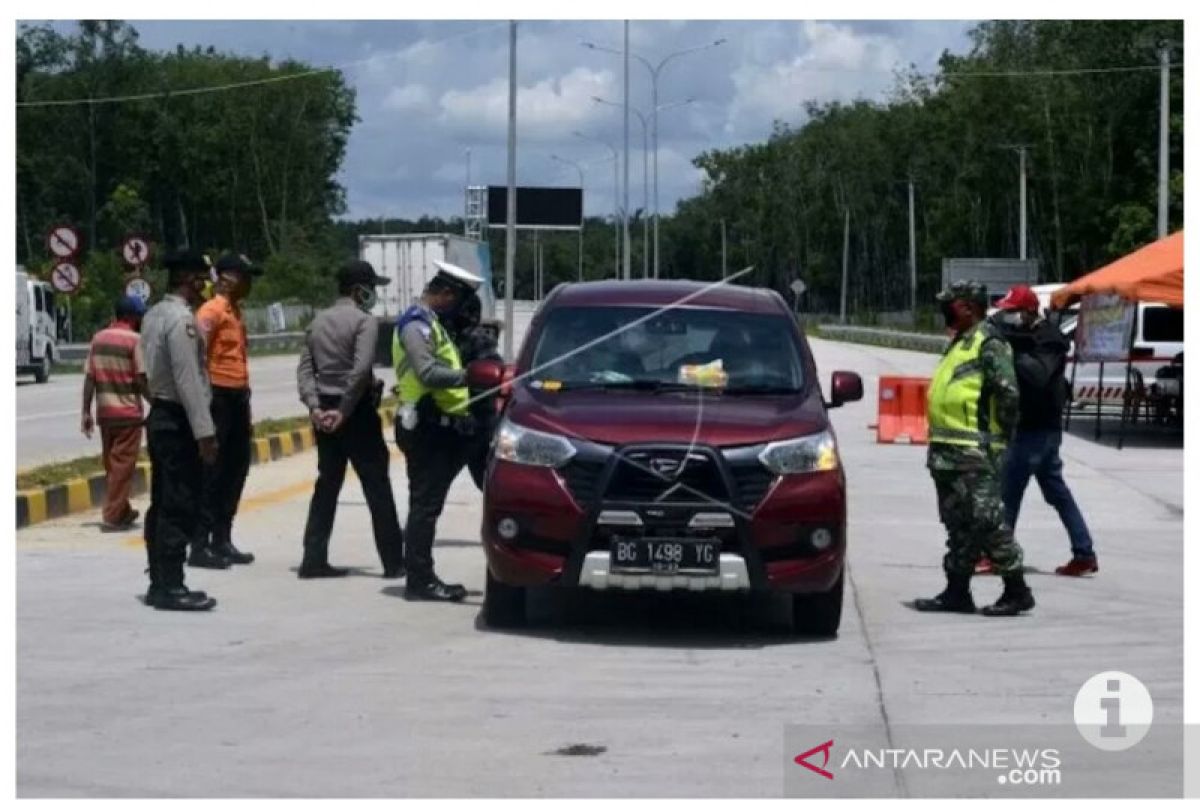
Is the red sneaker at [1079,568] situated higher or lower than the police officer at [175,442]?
lower

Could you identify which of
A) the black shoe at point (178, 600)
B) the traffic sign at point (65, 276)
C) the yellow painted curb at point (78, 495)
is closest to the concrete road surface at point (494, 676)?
the black shoe at point (178, 600)

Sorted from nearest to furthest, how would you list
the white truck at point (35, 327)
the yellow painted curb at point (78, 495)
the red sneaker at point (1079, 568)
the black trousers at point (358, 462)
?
the black trousers at point (358, 462), the red sneaker at point (1079, 568), the yellow painted curb at point (78, 495), the white truck at point (35, 327)

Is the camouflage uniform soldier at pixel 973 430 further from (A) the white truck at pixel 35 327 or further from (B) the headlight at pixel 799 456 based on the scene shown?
(A) the white truck at pixel 35 327

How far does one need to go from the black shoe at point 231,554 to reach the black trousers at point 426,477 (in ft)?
5.84

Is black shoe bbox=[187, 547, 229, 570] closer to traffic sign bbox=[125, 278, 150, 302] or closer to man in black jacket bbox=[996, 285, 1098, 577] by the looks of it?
traffic sign bbox=[125, 278, 150, 302]

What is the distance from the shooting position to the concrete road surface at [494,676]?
24.7 ft

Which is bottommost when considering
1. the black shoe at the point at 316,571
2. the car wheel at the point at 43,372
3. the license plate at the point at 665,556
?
the black shoe at the point at 316,571

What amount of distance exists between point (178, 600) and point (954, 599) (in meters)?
4.12

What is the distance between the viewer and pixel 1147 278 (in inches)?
1004

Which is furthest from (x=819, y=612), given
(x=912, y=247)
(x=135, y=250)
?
(x=912, y=247)

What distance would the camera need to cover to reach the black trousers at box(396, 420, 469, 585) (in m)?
11.7

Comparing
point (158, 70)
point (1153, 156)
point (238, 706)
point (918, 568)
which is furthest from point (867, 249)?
point (238, 706)

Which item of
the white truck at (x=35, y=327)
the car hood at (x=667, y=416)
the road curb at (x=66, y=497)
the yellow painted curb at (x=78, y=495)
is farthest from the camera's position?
the white truck at (x=35, y=327)

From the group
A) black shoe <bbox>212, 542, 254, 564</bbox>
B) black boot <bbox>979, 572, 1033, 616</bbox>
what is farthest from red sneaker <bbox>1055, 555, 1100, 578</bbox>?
black shoe <bbox>212, 542, 254, 564</bbox>
